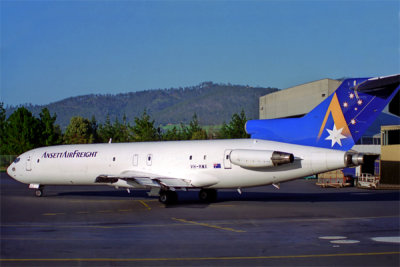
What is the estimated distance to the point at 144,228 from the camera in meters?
15.6

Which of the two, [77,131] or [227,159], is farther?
[77,131]

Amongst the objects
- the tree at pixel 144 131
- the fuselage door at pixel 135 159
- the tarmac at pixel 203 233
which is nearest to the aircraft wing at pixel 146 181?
the fuselage door at pixel 135 159

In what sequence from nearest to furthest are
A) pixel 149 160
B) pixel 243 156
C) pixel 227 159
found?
pixel 243 156, pixel 227 159, pixel 149 160

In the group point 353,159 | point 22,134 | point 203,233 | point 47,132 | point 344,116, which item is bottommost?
point 203,233

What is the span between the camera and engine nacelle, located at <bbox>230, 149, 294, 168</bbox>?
19.8 meters

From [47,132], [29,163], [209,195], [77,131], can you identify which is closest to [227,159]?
[209,195]

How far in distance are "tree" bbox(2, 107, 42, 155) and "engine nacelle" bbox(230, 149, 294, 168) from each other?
188 ft

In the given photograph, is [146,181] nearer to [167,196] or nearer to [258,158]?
[167,196]

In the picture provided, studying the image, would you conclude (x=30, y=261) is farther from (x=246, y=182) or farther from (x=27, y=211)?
(x=246, y=182)

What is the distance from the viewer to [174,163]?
76.6 feet

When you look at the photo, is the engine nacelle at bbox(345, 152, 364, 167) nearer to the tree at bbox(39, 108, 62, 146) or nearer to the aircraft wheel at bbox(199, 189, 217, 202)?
the aircraft wheel at bbox(199, 189, 217, 202)

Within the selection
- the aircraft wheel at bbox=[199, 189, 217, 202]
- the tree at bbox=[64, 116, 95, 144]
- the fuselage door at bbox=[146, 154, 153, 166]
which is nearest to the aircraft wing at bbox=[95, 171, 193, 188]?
the fuselage door at bbox=[146, 154, 153, 166]

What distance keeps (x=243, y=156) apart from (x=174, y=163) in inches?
161

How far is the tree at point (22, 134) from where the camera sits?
71.6m
